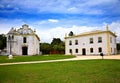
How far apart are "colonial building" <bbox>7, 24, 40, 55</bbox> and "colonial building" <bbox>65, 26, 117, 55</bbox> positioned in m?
10.6

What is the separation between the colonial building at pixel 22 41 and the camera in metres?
37.3

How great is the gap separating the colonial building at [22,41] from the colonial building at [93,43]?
34.7 feet

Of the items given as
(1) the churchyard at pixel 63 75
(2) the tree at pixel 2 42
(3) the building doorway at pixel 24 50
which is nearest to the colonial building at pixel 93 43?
(3) the building doorway at pixel 24 50

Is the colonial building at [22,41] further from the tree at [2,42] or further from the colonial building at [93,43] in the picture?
the tree at [2,42]

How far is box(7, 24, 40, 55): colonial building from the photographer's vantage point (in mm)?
37312

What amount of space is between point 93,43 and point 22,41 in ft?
61.9

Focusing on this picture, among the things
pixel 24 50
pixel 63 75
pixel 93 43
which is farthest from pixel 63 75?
pixel 24 50

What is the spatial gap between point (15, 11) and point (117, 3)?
1225 cm

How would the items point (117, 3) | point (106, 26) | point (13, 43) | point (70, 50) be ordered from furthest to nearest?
point (70, 50)
point (13, 43)
point (106, 26)
point (117, 3)

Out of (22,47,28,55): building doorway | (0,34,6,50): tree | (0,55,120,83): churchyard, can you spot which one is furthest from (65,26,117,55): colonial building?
(0,55,120,83): churchyard

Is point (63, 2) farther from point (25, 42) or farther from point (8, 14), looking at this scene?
point (25, 42)

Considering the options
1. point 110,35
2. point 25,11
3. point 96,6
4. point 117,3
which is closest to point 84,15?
point 96,6

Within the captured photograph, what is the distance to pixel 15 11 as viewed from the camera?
17.3m

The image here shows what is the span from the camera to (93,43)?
35.7 m
